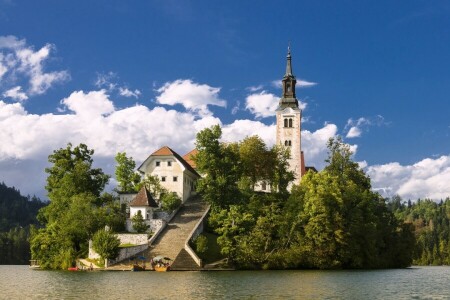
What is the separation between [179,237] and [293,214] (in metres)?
13.4

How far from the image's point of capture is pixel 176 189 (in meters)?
80.1

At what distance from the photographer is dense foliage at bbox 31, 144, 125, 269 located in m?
67.9

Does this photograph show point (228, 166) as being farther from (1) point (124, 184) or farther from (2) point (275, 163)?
(1) point (124, 184)

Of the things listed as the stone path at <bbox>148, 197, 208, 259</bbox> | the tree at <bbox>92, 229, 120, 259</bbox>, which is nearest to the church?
the stone path at <bbox>148, 197, 208, 259</bbox>

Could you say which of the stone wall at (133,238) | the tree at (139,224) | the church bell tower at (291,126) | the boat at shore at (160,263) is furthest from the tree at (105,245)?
the church bell tower at (291,126)

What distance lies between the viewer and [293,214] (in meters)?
67.4

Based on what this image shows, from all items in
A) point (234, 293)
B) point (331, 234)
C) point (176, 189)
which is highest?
point (176, 189)

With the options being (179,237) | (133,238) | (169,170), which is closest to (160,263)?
(179,237)

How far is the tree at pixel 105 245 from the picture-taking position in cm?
6188

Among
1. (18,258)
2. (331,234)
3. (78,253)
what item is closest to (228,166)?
(331,234)

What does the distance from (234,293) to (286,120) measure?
66.1 meters

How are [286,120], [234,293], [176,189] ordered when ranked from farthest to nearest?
[286,120] → [176,189] → [234,293]

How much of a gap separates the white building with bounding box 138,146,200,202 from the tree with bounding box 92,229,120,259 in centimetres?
1840

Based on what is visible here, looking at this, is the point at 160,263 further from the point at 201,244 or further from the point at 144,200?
the point at 144,200
